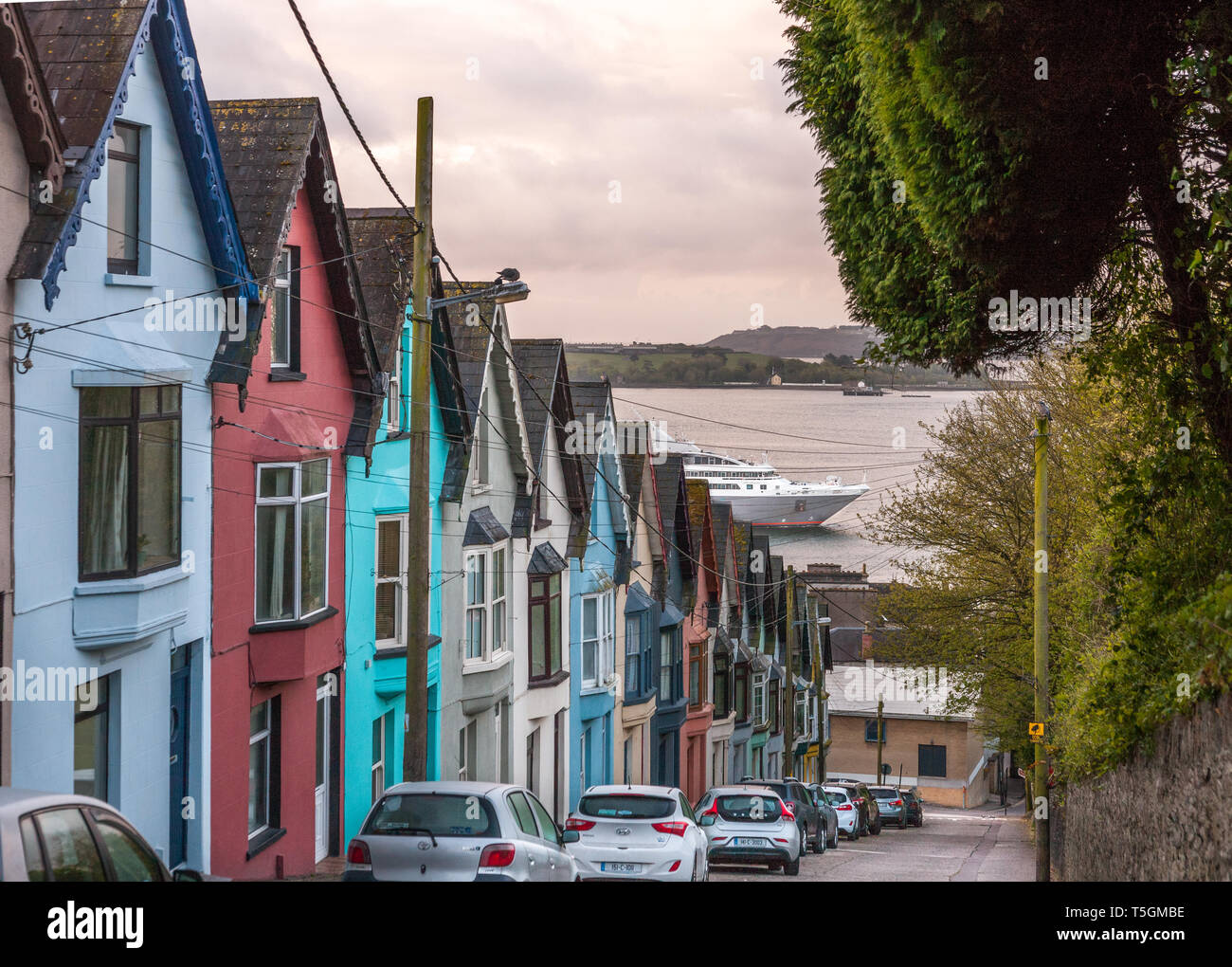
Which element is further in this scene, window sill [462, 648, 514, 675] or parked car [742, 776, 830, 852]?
parked car [742, 776, 830, 852]

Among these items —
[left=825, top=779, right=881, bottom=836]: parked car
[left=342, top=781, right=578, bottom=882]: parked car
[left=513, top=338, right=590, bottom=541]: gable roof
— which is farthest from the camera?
[left=825, top=779, right=881, bottom=836]: parked car

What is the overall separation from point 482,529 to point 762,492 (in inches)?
4317

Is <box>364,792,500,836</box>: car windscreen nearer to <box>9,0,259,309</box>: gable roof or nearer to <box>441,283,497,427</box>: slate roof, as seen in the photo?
<box>9,0,259,309</box>: gable roof

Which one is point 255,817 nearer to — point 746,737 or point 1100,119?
point 1100,119

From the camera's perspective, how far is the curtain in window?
43.0 ft

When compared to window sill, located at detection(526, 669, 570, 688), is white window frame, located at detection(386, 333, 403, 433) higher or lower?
higher

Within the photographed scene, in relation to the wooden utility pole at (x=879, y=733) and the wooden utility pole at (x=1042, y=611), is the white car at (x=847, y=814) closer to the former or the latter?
the wooden utility pole at (x=1042, y=611)

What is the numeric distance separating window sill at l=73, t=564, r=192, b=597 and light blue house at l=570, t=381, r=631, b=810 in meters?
17.7

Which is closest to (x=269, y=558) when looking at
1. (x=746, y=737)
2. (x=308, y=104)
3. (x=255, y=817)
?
(x=255, y=817)

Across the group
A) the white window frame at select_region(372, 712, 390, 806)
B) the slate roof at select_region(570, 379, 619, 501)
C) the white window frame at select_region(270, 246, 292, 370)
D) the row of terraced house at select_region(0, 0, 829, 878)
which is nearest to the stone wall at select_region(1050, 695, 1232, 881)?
the row of terraced house at select_region(0, 0, 829, 878)

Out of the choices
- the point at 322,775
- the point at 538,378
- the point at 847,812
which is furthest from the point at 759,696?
the point at 322,775

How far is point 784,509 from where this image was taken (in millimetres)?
134375

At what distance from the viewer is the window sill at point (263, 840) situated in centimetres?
1650

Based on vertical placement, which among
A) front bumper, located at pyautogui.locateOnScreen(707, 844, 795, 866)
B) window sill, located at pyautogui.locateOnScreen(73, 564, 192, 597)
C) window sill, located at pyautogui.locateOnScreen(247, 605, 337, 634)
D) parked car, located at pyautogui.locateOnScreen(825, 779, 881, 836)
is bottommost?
parked car, located at pyautogui.locateOnScreen(825, 779, 881, 836)
